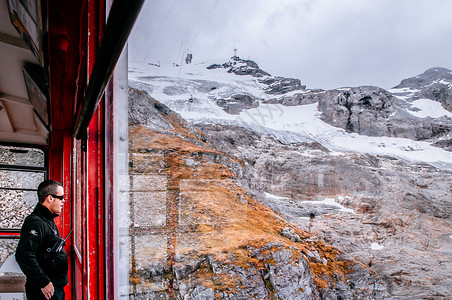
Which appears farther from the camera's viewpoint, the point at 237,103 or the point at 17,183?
the point at 237,103

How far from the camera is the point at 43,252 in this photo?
5.11ft

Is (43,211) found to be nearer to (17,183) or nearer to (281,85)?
(17,183)

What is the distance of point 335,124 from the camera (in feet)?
113

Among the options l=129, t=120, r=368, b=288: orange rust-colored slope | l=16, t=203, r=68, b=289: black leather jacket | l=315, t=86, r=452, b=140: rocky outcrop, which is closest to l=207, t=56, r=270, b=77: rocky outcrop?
l=129, t=120, r=368, b=288: orange rust-colored slope

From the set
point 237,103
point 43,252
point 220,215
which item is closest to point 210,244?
point 220,215

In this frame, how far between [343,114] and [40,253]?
36.5m

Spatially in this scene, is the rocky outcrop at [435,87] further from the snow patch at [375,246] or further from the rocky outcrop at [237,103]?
the snow patch at [375,246]

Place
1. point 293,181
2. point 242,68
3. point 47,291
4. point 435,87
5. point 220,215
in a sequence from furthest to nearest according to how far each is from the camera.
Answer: point 435,87 < point 293,181 < point 242,68 < point 220,215 < point 47,291

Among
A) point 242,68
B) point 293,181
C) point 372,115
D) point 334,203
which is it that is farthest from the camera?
point 372,115

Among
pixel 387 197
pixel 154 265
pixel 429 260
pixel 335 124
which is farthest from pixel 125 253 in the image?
pixel 335 124

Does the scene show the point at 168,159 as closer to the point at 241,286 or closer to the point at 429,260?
the point at 241,286

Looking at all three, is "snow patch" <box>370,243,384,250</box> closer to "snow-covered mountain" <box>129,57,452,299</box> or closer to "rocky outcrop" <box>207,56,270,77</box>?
"snow-covered mountain" <box>129,57,452,299</box>

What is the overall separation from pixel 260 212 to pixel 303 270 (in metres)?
2.59

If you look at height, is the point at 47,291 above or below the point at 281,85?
below
